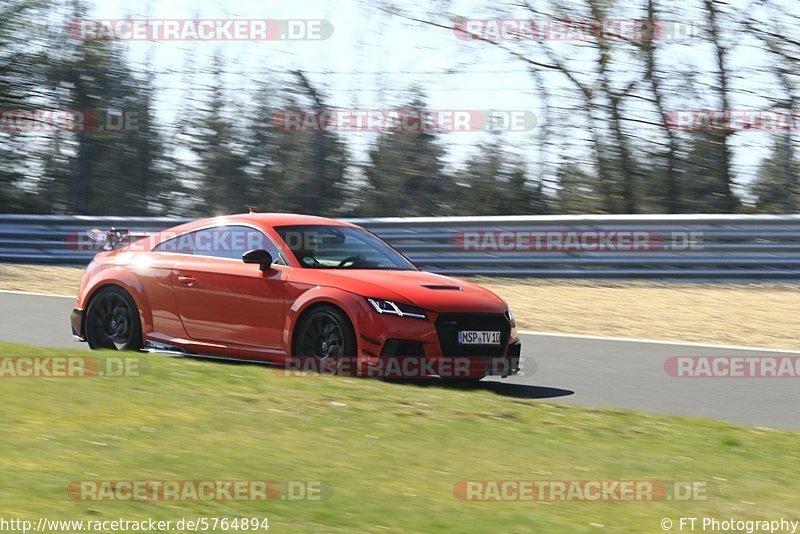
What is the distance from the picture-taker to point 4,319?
14.0 m

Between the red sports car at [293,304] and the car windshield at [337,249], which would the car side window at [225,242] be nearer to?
the red sports car at [293,304]

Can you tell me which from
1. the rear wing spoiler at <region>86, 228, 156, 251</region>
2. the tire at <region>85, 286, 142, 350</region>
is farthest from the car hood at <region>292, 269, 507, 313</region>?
the rear wing spoiler at <region>86, 228, 156, 251</region>

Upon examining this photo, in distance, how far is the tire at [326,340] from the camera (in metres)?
9.84

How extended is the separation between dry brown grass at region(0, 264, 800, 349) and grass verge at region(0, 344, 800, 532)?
470cm

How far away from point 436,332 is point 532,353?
274 centimetres

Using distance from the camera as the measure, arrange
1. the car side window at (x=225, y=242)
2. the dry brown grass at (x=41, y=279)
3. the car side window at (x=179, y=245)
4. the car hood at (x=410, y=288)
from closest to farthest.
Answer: the car hood at (x=410, y=288) < the car side window at (x=225, y=242) < the car side window at (x=179, y=245) < the dry brown grass at (x=41, y=279)

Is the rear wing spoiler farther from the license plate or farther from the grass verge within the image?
the license plate

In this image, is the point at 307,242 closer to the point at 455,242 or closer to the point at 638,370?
the point at 638,370

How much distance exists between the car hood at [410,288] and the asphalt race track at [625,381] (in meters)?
0.74

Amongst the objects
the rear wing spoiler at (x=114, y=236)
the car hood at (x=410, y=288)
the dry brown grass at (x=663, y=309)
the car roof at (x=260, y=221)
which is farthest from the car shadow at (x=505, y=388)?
the rear wing spoiler at (x=114, y=236)

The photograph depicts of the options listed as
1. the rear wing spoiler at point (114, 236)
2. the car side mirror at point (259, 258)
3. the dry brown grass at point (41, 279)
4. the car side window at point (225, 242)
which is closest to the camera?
the car side mirror at point (259, 258)

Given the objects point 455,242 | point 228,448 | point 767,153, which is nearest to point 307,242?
point 228,448

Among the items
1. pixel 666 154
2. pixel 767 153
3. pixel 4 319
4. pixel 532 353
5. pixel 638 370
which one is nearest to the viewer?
pixel 638 370
